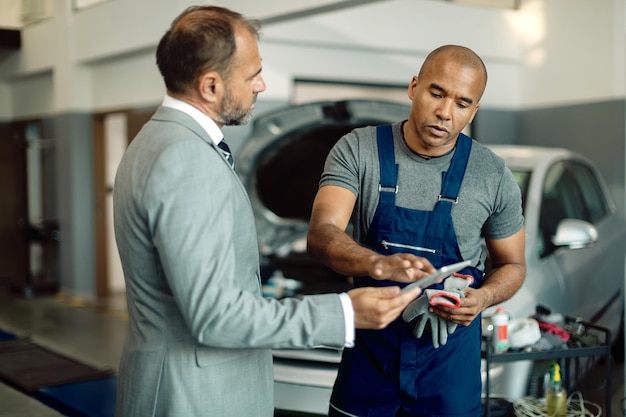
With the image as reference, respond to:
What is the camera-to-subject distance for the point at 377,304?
4.89 ft

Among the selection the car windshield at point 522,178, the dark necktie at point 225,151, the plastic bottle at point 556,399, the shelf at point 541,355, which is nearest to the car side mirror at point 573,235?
the car windshield at point 522,178

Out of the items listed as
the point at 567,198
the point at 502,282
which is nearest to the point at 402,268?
the point at 502,282

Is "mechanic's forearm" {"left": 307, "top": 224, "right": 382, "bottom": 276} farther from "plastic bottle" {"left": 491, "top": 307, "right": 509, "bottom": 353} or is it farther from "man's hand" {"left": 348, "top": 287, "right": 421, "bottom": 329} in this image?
"plastic bottle" {"left": 491, "top": 307, "right": 509, "bottom": 353}

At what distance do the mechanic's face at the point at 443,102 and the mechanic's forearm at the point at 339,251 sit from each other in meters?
0.34

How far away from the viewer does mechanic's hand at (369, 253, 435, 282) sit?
65.2 inches

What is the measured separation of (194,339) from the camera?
1.51 meters

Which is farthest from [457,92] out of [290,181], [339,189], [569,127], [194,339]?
[569,127]

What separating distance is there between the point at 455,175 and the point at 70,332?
18.4 ft

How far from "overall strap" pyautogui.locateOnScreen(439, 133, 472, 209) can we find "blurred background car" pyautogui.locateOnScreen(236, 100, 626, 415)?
5.41ft

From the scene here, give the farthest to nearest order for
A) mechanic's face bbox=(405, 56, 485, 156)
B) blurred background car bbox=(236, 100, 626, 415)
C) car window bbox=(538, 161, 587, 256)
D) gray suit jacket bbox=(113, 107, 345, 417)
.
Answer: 1. car window bbox=(538, 161, 587, 256)
2. blurred background car bbox=(236, 100, 626, 415)
3. mechanic's face bbox=(405, 56, 485, 156)
4. gray suit jacket bbox=(113, 107, 345, 417)

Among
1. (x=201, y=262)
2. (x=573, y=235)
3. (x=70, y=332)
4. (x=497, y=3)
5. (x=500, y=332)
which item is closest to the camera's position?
(x=201, y=262)

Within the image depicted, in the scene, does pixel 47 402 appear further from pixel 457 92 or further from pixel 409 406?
pixel 457 92

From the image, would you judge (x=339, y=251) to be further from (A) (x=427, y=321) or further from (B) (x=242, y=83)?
(B) (x=242, y=83)

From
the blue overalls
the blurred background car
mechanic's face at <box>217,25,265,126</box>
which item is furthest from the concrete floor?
mechanic's face at <box>217,25,265,126</box>
